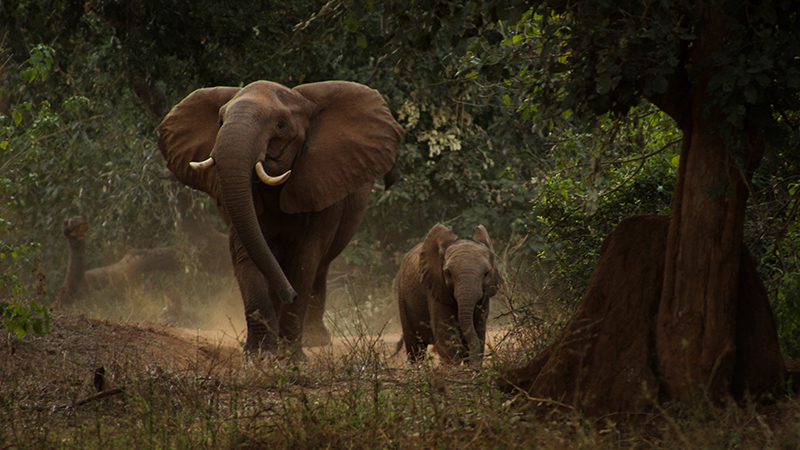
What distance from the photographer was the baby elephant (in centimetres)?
741

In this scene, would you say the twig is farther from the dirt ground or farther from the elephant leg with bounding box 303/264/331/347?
the elephant leg with bounding box 303/264/331/347

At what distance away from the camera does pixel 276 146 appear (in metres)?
7.71

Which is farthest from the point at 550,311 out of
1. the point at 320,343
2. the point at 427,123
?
the point at 427,123

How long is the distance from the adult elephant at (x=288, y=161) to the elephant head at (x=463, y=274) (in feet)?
3.26

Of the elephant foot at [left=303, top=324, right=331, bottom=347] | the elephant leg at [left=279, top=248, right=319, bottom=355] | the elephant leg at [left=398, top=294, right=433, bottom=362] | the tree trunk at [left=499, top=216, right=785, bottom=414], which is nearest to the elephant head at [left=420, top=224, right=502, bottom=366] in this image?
the elephant leg at [left=398, top=294, right=433, bottom=362]

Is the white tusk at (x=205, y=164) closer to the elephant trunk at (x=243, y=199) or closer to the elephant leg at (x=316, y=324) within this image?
the elephant trunk at (x=243, y=199)

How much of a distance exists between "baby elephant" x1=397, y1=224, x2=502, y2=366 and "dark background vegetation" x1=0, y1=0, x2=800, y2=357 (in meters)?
0.50

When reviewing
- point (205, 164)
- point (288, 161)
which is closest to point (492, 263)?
point (288, 161)

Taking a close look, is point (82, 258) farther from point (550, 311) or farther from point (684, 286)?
point (684, 286)

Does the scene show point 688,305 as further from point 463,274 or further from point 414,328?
point 414,328

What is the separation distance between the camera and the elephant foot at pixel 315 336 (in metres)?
10.1

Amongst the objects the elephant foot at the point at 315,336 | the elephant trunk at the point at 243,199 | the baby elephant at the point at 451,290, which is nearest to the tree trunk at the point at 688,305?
the baby elephant at the point at 451,290

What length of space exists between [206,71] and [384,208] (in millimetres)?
6459

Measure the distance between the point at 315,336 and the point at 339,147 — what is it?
2.87 metres
